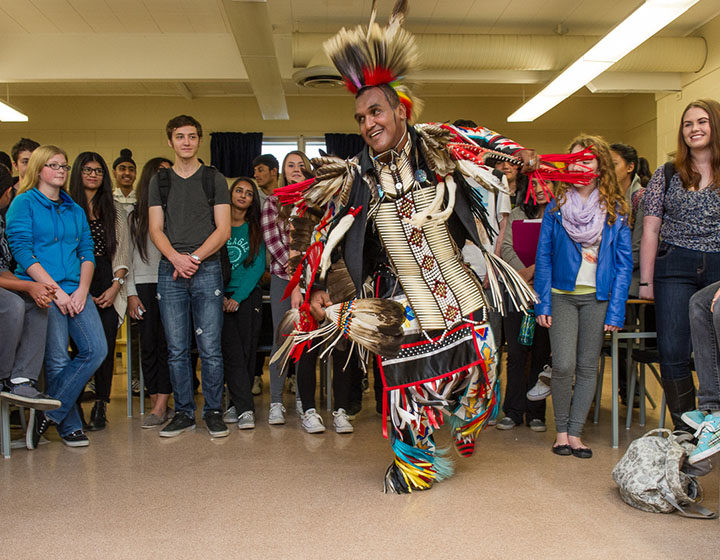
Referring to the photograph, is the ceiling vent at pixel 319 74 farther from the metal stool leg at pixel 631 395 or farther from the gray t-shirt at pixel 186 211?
the metal stool leg at pixel 631 395

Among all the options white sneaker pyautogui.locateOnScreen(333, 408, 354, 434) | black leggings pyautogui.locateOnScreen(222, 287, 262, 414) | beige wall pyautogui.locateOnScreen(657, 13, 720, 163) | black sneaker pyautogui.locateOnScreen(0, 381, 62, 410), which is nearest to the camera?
black sneaker pyautogui.locateOnScreen(0, 381, 62, 410)

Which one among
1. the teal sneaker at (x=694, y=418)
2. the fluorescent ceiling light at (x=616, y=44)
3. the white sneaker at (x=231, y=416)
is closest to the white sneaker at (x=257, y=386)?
the white sneaker at (x=231, y=416)

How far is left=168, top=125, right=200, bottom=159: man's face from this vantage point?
362cm

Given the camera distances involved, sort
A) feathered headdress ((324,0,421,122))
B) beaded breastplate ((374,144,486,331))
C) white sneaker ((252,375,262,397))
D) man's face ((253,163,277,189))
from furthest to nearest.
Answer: white sneaker ((252,375,262,397)), man's face ((253,163,277,189)), beaded breastplate ((374,144,486,331)), feathered headdress ((324,0,421,122))

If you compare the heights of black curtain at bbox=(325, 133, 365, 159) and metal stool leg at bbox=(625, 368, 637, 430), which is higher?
black curtain at bbox=(325, 133, 365, 159)

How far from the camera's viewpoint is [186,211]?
Result: 11.9 ft

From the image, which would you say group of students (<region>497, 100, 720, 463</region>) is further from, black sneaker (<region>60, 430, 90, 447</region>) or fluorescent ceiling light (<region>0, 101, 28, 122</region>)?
fluorescent ceiling light (<region>0, 101, 28, 122</region>)

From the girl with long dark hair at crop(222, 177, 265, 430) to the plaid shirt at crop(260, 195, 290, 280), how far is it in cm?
11

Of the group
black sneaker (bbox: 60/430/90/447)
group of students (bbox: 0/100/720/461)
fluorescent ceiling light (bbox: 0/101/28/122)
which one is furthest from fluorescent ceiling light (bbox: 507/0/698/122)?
fluorescent ceiling light (bbox: 0/101/28/122)

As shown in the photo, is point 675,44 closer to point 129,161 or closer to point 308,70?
point 308,70

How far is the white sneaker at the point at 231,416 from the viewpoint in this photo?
13.3 feet

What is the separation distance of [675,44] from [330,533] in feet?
23.3

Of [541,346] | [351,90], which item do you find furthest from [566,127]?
[351,90]

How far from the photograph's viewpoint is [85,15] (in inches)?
276
